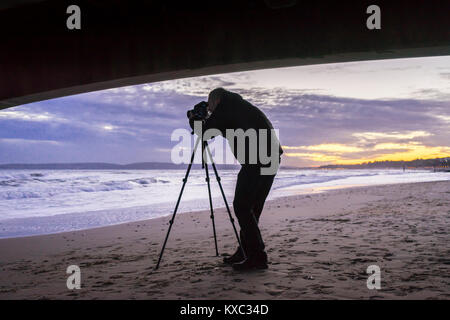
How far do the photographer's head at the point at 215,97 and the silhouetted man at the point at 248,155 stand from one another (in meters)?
0.09

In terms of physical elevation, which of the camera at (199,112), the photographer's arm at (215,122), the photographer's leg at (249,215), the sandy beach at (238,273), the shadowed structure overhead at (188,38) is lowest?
the sandy beach at (238,273)

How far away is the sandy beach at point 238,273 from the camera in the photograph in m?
2.65

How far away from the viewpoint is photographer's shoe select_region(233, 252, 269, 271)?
3236 millimetres

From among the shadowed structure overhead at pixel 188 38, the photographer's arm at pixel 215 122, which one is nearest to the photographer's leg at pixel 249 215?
the photographer's arm at pixel 215 122

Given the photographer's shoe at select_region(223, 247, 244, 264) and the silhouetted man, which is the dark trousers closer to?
the silhouetted man

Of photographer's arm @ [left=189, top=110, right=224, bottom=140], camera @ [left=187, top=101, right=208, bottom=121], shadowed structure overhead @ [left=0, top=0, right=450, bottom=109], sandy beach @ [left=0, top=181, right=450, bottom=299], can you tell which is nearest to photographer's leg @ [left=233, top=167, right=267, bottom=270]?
sandy beach @ [left=0, top=181, right=450, bottom=299]

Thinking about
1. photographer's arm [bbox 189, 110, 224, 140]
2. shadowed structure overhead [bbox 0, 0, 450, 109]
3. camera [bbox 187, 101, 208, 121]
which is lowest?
photographer's arm [bbox 189, 110, 224, 140]

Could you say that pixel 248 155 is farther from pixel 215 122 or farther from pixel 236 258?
pixel 236 258

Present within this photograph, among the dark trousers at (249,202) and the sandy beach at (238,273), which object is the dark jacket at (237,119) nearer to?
the dark trousers at (249,202)

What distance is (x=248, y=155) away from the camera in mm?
3244

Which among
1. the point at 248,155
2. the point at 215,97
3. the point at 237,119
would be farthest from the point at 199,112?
the point at 248,155

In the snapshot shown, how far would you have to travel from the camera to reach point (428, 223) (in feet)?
18.1

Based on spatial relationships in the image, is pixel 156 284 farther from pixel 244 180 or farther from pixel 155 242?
pixel 155 242

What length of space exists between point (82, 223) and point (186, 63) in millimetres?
4246
